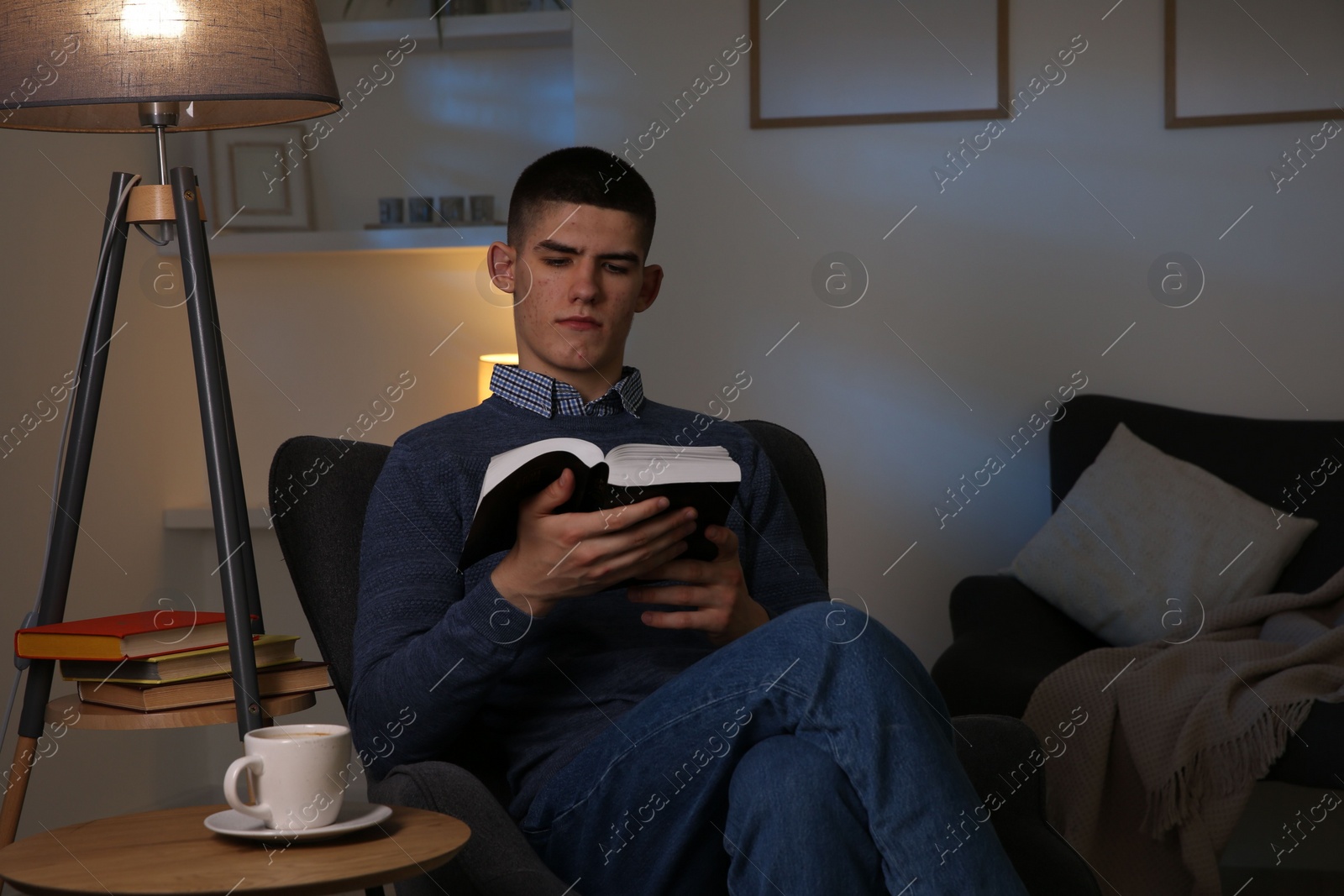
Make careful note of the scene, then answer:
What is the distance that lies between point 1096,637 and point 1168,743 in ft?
1.57

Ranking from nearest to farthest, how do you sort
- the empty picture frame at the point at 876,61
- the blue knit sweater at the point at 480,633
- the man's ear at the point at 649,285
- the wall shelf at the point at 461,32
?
the blue knit sweater at the point at 480,633 < the man's ear at the point at 649,285 < the empty picture frame at the point at 876,61 < the wall shelf at the point at 461,32

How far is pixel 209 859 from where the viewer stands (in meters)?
0.90

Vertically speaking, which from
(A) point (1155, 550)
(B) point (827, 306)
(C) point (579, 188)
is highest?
(C) point (579, 188)

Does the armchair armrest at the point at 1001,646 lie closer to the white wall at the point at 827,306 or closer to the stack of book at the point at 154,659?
the white wall at the point at 827,306

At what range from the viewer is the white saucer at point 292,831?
924 millimetres

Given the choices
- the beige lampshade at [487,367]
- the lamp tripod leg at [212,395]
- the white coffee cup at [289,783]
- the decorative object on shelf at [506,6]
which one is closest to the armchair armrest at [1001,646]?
the beige lampshade at [487,367]

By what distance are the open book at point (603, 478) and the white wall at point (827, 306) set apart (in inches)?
69.0

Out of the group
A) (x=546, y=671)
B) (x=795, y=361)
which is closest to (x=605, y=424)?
(x=546, y=671)

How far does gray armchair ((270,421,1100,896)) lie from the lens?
3.54 feet

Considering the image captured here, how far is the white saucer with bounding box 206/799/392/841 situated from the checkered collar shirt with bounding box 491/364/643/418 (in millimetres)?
654

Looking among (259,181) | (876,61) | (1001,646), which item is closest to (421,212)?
(259,181)

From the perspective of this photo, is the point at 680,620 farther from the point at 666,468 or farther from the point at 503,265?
the point at 503,265

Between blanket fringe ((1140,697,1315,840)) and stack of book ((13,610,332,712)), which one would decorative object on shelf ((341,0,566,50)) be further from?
blanket fringe ((1140,697,1315,840))

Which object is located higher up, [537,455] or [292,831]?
[537,455]
